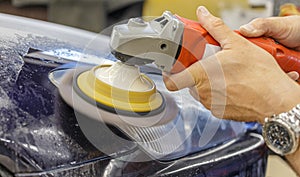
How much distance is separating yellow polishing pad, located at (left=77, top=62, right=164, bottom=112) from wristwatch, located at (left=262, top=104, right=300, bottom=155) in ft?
0.55

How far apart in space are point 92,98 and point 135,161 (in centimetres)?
11

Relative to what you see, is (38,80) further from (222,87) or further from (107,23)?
(107,23)

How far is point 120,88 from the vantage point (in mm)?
686

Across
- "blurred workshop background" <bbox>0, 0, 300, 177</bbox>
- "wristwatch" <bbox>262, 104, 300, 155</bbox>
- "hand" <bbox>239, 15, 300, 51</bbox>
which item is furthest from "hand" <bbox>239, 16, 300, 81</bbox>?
"blurred workshop background" <bbox>0, 0, 300, 177</bbox>

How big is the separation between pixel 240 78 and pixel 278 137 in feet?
0.34

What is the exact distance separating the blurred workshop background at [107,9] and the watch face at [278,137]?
168cm

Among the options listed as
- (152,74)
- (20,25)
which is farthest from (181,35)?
(20,25)

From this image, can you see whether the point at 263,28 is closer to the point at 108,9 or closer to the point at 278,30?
the point at 278,30

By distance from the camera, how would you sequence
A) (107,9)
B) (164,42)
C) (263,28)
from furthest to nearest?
(107,9) → (263,28) → (164,42)

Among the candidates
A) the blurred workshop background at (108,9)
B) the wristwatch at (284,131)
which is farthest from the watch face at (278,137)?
the blurred workshop background at (108,9)

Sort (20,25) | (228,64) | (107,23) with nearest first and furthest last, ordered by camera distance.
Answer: (228,64)
(20,25)
(107,23)

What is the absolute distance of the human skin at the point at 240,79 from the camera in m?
0.71

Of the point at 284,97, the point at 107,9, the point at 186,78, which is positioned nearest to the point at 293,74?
the point at 284,97

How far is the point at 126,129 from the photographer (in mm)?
684
